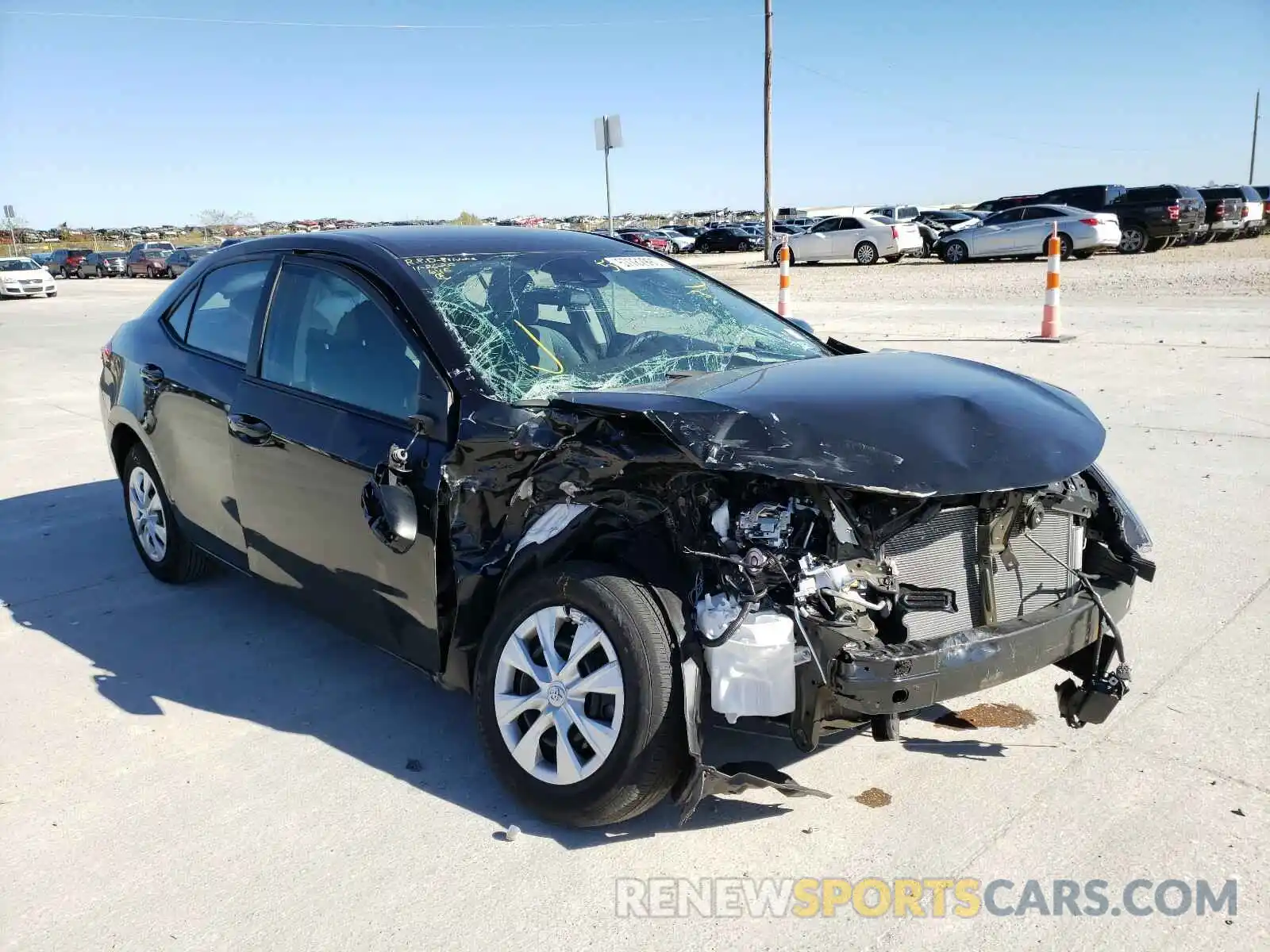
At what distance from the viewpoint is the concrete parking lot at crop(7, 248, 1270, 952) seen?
2617mm

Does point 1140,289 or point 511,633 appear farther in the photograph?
point 1140,289

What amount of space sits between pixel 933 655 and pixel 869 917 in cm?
69

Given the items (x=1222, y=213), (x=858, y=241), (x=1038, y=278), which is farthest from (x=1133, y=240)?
(x=1038, y=278)

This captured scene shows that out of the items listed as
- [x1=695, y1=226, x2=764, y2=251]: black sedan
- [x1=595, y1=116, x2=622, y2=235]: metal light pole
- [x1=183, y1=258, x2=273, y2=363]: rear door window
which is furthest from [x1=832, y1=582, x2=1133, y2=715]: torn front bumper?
[x1=695, y1=226, x2=764, y2=251]: black sedan

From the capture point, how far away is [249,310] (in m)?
4.30

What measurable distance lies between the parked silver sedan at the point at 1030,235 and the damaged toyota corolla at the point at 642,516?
73.1 feet

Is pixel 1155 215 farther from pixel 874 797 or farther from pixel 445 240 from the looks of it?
pixel 874 797

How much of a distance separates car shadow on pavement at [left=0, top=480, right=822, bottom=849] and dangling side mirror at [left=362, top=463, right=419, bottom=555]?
75cm

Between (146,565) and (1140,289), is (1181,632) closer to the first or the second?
(146,565)

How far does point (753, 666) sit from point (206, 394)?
9.28 feet

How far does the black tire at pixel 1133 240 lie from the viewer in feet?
84.8

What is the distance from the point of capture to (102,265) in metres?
48.8

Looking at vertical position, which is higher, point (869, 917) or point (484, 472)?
point (484, 472)

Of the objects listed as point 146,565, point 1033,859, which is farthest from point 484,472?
point 146,565
